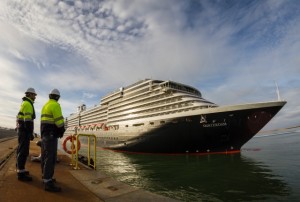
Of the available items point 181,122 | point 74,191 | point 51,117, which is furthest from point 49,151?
point 181,122

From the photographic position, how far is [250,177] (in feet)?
36.7

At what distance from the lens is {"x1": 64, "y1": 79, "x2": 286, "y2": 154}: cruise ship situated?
67.9 ft

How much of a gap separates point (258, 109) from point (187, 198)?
52.2 ft

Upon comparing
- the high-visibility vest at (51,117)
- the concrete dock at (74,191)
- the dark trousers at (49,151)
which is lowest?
the concrete dock at (74,191)

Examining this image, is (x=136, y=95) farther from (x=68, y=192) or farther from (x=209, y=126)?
(x=68, y=192)

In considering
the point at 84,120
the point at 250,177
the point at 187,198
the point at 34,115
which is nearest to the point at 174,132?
the point at 250,177

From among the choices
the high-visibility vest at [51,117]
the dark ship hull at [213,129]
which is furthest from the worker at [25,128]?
the dark ship hull at [213,129]

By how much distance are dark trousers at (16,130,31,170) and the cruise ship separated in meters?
12.8

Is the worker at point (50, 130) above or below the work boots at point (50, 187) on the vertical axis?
above

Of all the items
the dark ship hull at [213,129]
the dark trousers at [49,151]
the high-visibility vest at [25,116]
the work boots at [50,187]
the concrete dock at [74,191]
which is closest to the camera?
the concrete dock at [74,191]

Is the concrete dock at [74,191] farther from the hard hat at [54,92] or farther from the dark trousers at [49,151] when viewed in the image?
the hard hat at [54,92]

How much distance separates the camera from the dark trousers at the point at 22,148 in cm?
458

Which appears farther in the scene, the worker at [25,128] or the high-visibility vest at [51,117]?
the worker at [25,128]

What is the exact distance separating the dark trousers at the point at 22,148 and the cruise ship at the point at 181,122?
1277 cm
